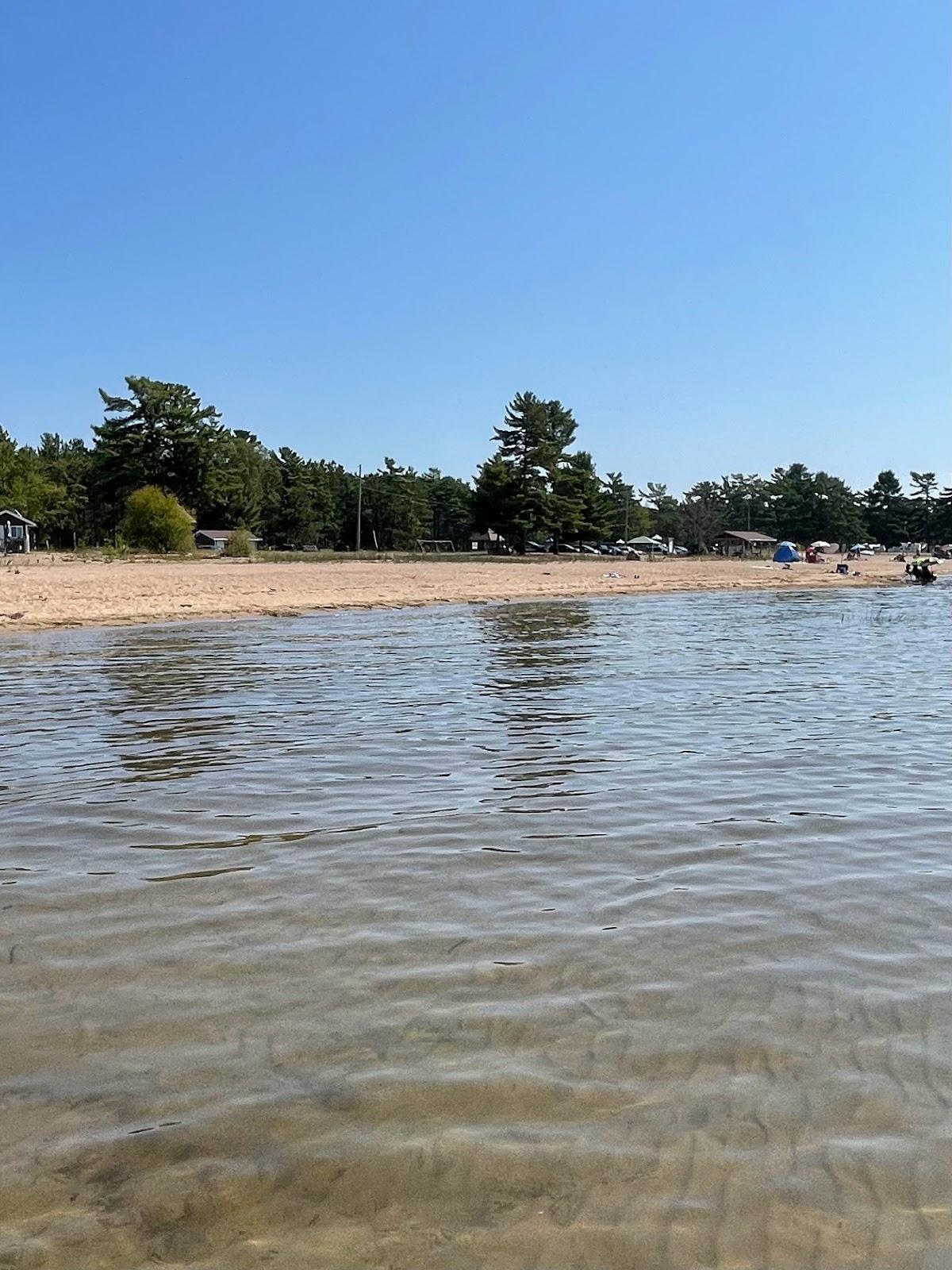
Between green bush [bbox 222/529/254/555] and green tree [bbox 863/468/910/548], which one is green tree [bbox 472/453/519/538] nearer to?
green bush [bbox 222/529/254/555]

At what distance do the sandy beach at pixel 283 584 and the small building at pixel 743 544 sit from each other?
196ft

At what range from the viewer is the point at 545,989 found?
3.80 m

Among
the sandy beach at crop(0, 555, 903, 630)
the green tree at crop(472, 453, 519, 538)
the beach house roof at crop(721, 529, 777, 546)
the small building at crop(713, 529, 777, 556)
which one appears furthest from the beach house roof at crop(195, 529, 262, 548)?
the beach house roof at crop(721, 529, 777, 546)

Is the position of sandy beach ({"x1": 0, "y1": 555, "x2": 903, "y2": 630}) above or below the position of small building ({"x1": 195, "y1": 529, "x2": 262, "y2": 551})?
below

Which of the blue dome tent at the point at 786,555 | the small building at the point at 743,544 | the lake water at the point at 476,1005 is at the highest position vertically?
the small building at the point at 743,544

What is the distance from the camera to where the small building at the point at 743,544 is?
124 m

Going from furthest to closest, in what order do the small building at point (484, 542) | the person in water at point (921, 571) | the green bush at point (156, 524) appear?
the small building at point (484, 542), the green bush at point (156, 524), the person in water at point (921, 571)

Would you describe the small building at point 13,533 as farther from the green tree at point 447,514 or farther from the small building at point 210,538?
the green tree at point 447,514

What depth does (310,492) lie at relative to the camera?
106000mm

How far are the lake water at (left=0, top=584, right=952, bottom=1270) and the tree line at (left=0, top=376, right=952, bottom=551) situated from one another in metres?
79.5

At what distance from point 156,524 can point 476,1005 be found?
6608 centimetres

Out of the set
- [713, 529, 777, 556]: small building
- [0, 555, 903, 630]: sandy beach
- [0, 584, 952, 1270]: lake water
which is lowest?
[0, 584, 952, 1270]: lake water

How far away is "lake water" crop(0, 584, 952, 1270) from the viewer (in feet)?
8.34

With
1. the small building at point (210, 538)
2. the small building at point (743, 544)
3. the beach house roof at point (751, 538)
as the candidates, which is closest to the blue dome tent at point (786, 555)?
the small building at point (210, 538)
